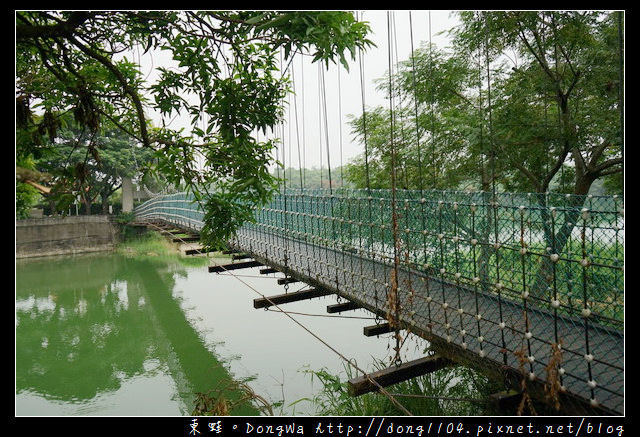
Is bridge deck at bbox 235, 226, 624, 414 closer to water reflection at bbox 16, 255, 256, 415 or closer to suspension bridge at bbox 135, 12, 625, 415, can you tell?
suspension bridge at bbox 135, 12, 625, 415

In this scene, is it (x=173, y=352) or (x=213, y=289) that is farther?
(x=213, y=289)

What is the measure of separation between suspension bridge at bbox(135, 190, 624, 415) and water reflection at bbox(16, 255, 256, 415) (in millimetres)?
1960

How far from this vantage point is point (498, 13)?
515cm

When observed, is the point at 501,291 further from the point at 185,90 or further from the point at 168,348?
the point at 168,348

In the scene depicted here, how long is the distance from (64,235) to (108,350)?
1079cm

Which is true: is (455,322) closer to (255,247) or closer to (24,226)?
(255,247)

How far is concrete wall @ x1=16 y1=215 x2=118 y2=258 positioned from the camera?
15.8 meters

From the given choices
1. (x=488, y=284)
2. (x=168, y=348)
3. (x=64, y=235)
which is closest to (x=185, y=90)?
(x=488, y=284)

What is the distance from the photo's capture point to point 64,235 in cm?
1656

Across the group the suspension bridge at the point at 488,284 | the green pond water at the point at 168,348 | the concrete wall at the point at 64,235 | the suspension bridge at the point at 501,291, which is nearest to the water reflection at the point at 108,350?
the green pond water at the point at 168,348

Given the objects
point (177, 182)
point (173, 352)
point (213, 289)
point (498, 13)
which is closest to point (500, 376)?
point (177, 182)

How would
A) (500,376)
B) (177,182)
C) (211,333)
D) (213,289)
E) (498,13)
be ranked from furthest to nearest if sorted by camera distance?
(213,289) → (211,333) → (498,13) → (177,182) → (500,376)

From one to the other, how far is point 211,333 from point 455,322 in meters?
5.47

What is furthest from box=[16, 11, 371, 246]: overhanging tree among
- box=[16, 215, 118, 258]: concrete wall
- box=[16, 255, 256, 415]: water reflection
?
box=[16, 215, 118, 258]: concrete wall
